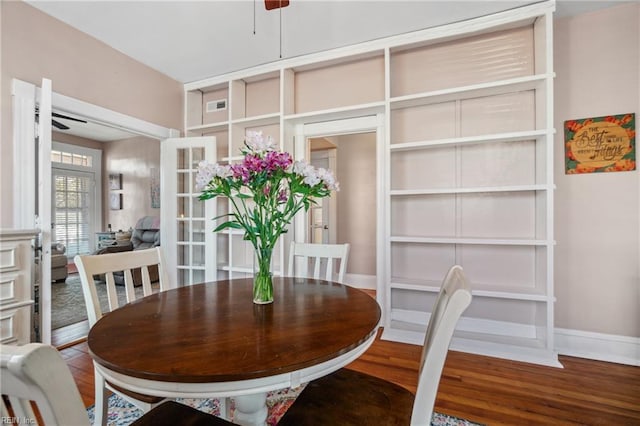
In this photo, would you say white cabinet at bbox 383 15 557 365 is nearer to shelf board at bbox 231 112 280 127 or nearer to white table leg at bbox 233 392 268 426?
shelf board at bbox 231 112 280 127

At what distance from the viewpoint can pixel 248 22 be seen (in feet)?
8.04

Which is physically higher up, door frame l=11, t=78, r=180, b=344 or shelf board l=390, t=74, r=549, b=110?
shelf board l=390, t=74, r=549, b=110

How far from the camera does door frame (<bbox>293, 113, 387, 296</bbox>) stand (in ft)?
9.12

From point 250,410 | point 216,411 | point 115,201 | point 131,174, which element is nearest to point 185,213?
point 216,411

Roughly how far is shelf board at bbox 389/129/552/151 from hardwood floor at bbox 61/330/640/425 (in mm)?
1728

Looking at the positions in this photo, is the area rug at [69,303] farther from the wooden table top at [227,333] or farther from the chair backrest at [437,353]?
the chair backrest at [437,353]

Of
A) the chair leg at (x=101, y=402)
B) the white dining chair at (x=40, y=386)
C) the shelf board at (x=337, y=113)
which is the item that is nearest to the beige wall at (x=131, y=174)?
the shelf board at (x=337, y=113)

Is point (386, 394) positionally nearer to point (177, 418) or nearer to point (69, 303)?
point (177, 418)

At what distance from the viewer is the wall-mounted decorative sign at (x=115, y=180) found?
22.7 ft

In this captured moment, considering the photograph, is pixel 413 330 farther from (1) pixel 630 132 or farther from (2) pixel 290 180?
(1) pixel 630 132

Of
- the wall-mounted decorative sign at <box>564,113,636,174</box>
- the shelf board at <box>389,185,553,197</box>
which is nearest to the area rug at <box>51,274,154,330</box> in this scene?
the shelf board at <box>389,185,553,197</box>

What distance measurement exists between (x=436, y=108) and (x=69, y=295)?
5272 millimetres

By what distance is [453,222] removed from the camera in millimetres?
2680

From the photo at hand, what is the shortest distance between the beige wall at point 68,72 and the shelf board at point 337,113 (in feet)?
5.03
